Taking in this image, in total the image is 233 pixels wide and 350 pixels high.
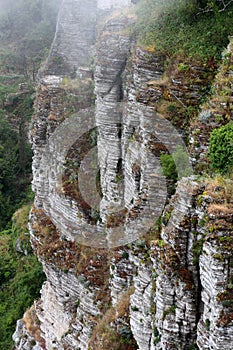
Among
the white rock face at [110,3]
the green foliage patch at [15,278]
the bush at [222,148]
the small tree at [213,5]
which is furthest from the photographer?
the green foliage patch at [15,278]

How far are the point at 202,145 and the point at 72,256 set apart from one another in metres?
10.8

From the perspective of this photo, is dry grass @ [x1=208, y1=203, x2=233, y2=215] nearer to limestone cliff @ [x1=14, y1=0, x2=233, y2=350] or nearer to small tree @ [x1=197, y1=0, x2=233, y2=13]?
limestone cliff @ [x1=14, y1=0, x2=233, y2=350]

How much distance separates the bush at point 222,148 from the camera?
574 inches

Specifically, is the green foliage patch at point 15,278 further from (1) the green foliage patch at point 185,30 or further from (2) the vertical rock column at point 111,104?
(1) the green foliage patch at point 185,30

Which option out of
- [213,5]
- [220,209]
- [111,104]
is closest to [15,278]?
[111,104]

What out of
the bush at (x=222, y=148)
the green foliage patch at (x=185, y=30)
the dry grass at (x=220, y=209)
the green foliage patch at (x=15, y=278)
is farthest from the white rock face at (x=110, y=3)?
the dry grass at (x=220, y=209)

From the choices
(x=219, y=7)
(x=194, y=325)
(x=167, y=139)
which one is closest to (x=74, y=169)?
(x=167, y=139)

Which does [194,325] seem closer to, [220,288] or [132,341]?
[220,288]

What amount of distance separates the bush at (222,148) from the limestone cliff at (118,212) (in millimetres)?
978

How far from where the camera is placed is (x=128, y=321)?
19.0 meters

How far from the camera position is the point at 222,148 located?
1463cm

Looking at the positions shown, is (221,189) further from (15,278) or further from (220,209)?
(15,278)

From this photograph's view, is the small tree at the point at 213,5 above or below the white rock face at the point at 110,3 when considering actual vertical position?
above

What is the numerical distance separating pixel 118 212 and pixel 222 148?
7.99m
